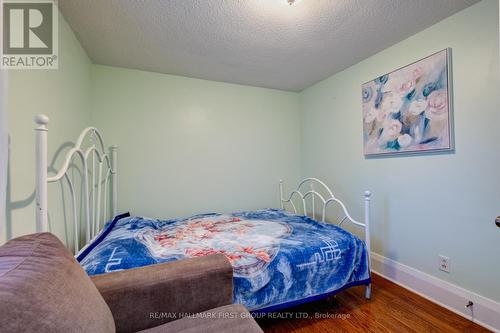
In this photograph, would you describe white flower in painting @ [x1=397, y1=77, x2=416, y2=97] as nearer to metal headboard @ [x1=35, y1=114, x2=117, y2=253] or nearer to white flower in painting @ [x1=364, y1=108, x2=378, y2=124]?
white flower in painting @ [x1=364, y1=108, x2=378, y2=124]

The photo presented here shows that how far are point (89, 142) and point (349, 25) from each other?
8.37 feet

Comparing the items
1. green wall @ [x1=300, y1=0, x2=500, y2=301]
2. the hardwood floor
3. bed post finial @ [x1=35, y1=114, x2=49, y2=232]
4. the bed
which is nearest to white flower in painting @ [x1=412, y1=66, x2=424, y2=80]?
green wall @ [x1=300, y1=0, x2=500, y2=301]

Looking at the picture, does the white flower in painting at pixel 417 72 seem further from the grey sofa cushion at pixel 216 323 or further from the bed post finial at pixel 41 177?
the bed post finial at pixel 41 177

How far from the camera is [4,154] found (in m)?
0.87

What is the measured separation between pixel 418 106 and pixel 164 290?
2246 mm

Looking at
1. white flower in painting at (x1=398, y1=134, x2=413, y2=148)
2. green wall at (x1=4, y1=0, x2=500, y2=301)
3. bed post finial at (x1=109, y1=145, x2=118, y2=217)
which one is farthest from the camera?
bed post finial at (x1=109, y1=145, x2=118, y2=217)

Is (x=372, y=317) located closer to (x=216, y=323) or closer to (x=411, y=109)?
(x=216, y=323)

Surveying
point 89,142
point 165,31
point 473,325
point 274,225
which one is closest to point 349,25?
point 165,31

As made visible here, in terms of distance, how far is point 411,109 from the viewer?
1.87 m

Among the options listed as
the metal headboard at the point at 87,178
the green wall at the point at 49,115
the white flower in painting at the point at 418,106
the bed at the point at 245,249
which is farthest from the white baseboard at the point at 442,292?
the green wall at the point at 49,115

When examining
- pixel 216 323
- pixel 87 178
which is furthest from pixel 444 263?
pixel 87 178

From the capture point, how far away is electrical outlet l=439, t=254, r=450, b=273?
1.69m

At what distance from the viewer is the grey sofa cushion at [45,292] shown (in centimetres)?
51

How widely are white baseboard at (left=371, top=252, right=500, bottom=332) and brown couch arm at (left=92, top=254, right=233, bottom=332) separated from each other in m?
1.69
